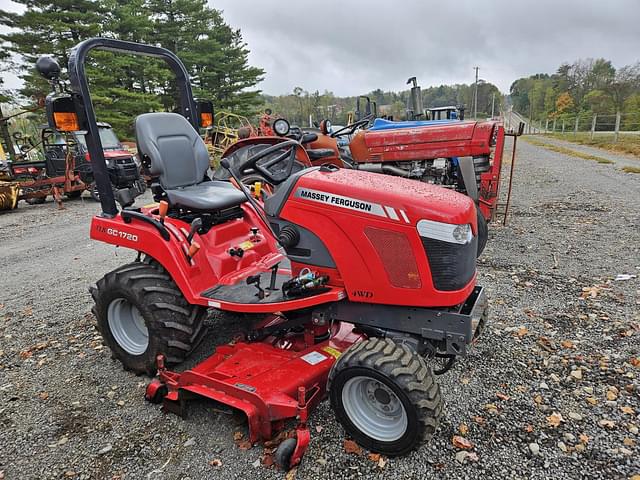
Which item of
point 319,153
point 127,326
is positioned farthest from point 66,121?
point 319,153

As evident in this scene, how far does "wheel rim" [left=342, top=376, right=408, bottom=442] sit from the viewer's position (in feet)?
7.30

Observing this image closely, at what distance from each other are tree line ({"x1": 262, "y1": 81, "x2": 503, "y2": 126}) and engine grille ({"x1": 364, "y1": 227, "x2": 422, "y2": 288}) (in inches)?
560

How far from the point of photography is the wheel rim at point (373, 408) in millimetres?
2225

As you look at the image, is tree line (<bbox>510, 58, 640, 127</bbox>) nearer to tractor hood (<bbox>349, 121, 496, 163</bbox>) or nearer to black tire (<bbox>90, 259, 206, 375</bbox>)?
tractor hood (<bbox>349, 121, 496, 163</bbox>)

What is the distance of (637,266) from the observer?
15.5ft

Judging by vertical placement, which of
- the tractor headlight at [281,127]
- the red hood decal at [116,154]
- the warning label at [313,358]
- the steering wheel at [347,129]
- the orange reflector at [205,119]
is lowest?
the warning label at [313,358]

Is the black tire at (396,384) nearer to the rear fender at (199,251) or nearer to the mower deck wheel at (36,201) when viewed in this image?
the rear fender at (199,251)

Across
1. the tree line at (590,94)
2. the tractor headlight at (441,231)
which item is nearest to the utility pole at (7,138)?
the tractor headlight at (441,231)

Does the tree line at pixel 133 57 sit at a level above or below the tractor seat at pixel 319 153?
above

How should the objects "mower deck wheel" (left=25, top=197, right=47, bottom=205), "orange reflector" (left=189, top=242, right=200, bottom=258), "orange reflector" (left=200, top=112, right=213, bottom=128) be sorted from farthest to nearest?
1. "mower deck wheel" (left=25, top=197, right=47, bottom=205)
2. "orange reflector" (left=200, top=112, right=213, bottom=128)
3. "orange reflector" (left=189, top=242, right=200, bottom=258)

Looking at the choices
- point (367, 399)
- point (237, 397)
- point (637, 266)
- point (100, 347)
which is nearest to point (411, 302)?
point (367, 399)

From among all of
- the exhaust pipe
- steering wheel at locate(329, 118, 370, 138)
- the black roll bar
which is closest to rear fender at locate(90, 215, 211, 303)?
the black roll bar

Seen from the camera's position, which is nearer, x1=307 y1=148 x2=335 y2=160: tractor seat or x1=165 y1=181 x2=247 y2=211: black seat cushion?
x1=165 y1=181 x2=247 y2=211: black seat cushion

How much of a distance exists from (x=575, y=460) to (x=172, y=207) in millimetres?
3079
